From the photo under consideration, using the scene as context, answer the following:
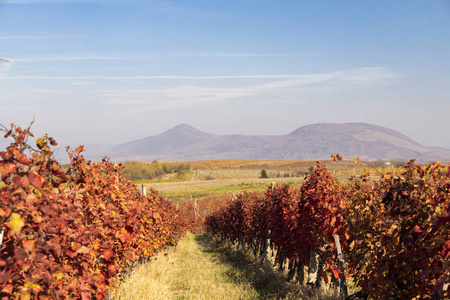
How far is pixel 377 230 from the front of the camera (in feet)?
16.5

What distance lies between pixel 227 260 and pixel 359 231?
8.52m

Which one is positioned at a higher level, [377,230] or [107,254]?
[377,230]

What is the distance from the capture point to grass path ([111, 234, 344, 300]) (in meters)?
7.23

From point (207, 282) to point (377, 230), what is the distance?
17.1 ft

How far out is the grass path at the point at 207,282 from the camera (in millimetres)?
7227

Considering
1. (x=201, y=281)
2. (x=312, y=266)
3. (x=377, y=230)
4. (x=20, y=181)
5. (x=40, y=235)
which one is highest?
(x=20, y=181)

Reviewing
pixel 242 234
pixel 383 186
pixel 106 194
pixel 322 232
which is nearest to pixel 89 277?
pixel 106 194

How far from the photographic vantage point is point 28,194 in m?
2.65

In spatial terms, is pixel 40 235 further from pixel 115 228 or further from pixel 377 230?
pixel 377 230

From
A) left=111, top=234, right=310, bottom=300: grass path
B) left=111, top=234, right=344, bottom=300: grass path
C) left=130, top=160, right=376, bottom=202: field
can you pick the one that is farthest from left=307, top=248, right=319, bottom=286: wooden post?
left=130, top=160, right=376, bottom=202: field

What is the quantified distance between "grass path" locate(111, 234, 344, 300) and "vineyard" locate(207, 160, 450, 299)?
57cm

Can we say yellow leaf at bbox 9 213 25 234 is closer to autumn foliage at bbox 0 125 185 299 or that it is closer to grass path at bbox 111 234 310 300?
autumn foliage at bbox 0 125 185 299

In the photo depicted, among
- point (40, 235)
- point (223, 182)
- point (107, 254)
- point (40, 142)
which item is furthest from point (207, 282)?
point (223, 182)

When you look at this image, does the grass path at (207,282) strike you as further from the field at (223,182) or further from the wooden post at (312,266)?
the field at (223,182)
